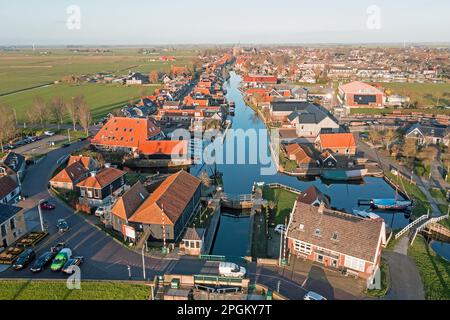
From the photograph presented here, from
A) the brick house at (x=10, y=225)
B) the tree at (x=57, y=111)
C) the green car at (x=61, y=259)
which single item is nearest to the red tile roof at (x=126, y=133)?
the tree at (x=57, y=111)

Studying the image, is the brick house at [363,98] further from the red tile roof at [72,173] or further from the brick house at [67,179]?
the brick house at [67,179]

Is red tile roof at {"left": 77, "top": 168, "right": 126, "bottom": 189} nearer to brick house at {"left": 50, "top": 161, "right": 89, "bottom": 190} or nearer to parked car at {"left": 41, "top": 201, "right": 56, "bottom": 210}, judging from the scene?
brick house at {"left": 50, "top": 161, "right": 89, "bottom": 190}

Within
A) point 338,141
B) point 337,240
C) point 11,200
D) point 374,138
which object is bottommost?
point 11,200

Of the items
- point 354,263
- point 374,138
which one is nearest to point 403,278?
point 354,263

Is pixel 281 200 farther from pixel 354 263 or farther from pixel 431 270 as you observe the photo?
pixel 431 270

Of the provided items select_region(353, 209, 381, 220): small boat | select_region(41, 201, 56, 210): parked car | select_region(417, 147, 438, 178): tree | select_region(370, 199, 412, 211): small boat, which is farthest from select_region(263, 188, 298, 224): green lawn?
select_region(41, 201, 56, 210): parked car
